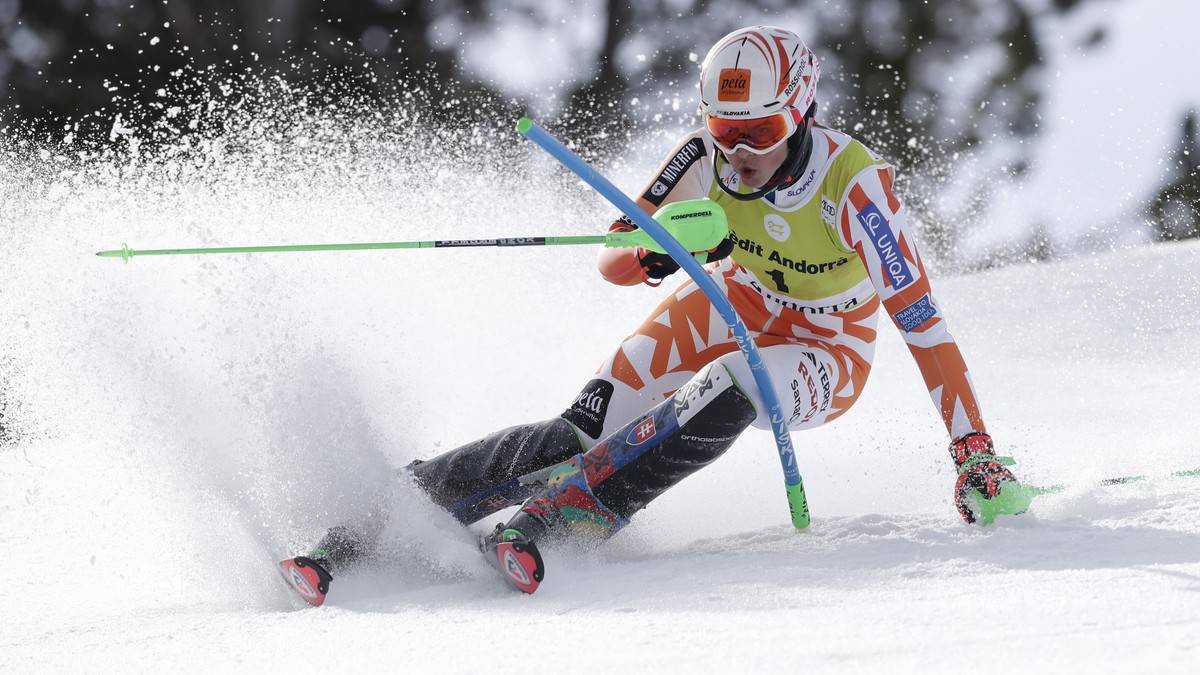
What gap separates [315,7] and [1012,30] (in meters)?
6.99

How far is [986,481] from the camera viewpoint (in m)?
3.10

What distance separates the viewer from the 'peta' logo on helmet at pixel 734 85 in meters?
3.20

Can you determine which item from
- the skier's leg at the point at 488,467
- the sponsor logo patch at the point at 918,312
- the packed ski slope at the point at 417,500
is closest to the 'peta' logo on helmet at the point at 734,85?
the sponsor logo patch at the point at 918,312

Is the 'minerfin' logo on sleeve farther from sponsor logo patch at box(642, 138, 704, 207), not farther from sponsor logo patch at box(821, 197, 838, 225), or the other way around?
sponsor logo patch at box(642, 138, 704, 207)

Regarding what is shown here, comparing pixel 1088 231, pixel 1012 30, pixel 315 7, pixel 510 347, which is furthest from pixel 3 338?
pixel 1088 231

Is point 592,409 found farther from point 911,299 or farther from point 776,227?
point 911,299

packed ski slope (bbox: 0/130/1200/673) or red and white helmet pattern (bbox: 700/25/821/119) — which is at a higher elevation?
red and white helmet pattern (bbox: 700/25/821/119)

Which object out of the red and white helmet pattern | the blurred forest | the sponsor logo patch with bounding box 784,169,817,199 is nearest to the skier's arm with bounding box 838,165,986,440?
the sponsor logo patch with bounding box 784,169,817,199

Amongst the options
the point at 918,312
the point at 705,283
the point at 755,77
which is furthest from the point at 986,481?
the point at 755,77

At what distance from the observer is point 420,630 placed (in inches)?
106

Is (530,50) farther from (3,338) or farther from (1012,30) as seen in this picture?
(3,338)

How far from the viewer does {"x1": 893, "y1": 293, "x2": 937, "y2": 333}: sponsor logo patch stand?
316 cm

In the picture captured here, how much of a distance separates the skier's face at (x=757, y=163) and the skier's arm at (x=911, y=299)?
0.21 metres

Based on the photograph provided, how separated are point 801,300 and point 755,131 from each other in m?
0.54
